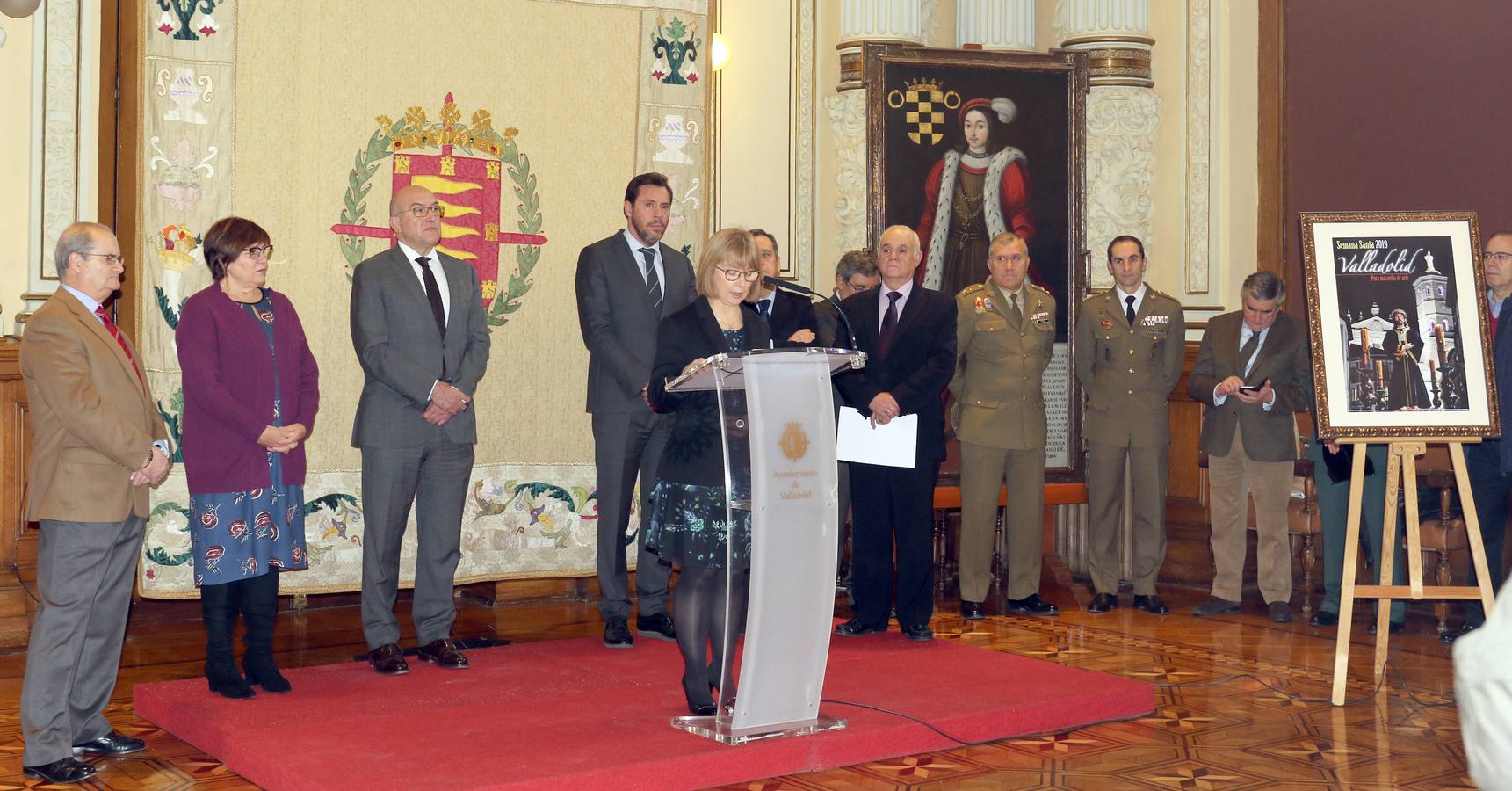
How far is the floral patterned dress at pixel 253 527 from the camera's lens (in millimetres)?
3967

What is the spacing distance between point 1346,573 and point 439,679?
9.47 ft

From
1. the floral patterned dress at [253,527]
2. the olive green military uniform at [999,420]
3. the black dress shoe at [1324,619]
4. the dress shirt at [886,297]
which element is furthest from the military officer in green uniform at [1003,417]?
the floral patterned dress at [253,527]

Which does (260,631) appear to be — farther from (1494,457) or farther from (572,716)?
(1494,457)

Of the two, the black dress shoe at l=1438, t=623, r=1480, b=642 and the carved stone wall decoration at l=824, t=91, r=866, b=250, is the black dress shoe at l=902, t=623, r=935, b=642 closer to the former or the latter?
the black dress shoe at l=1438, t=623, r=1480, b=642

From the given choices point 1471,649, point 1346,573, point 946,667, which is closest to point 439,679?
point 946,667

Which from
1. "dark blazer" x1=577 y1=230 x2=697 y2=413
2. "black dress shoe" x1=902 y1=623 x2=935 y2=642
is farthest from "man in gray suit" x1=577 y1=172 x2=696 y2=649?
"black dress shoe" x1=902 y1=623 x2=935 y2=642

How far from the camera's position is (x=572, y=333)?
Answer: 231 inches

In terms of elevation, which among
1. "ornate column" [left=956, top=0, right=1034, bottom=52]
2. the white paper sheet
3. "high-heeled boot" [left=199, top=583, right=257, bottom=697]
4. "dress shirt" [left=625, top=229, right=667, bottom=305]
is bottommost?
"high-heeled boot" [left=199, top=583, right=257, bottom=697]

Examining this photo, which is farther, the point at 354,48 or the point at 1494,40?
the point at 1494,40

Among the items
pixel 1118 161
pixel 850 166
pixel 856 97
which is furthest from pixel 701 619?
pixel 1118 161

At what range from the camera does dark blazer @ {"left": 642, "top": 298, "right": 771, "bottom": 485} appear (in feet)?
11.9

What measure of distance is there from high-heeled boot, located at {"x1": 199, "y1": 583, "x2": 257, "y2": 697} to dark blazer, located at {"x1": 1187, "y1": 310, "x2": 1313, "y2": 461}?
4073 millimetres

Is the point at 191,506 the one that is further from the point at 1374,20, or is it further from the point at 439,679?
the point at 1374,20

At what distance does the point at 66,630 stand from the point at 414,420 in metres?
Result: 1.38
